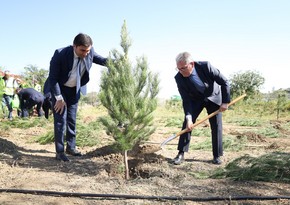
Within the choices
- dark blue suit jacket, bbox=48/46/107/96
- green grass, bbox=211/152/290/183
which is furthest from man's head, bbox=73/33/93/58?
green grass, bbox=211/152/290/183

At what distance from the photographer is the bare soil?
9.82ft

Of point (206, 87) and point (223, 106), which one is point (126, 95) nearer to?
point (206, 87)

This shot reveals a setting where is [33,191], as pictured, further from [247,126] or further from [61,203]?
[247,126]

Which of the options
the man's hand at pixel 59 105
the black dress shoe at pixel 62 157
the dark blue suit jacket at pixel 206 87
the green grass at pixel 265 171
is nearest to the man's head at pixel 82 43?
the man's hand at pixel 59 105

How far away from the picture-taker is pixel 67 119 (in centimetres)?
505

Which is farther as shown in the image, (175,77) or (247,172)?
(175,77)

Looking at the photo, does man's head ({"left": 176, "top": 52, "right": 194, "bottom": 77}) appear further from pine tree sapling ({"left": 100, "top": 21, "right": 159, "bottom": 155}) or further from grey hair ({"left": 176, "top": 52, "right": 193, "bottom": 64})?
pine tree sapling ({"left": 100, "top": 21, "right": 159, "bottom": 155})

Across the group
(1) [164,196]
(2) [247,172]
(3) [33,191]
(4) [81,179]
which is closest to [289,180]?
(2) [247,172]

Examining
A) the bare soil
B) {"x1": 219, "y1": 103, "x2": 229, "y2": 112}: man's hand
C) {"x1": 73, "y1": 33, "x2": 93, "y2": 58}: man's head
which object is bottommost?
the bare soil

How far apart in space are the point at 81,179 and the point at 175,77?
6.76 ft

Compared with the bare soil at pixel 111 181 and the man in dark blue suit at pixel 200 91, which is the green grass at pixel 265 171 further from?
the man in dark blue suit at pixel 200 91

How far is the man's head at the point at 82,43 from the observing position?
3.97 m

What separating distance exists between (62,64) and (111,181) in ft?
6.32

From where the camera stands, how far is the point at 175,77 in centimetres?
459
